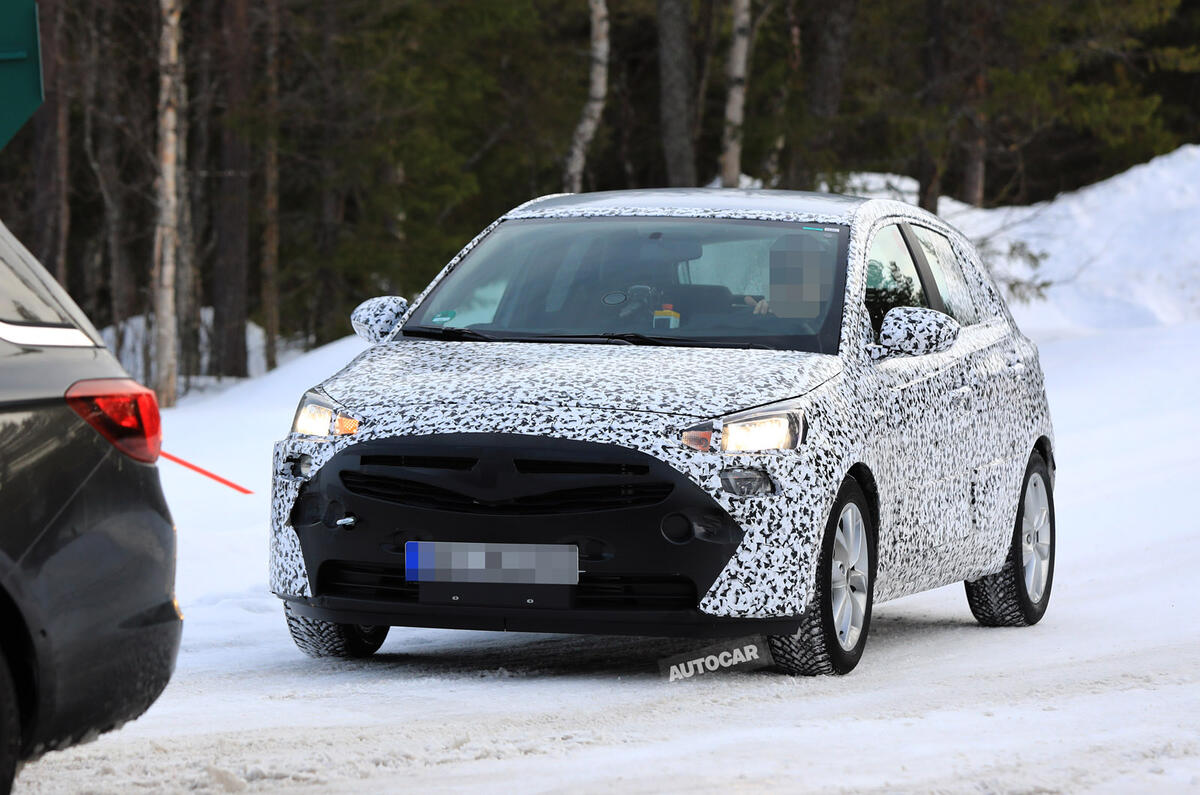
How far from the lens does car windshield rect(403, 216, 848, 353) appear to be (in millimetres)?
7199

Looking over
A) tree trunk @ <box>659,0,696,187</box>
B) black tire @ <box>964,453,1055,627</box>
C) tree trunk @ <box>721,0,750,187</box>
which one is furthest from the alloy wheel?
tree trunk @ <box>721,0,750,187</box>

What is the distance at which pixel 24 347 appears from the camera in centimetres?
412

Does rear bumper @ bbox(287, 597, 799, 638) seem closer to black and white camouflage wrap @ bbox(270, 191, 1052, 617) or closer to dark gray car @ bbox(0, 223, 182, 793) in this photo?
black and white camouflage wrap @ bbox(270, 191, 1052, 617)

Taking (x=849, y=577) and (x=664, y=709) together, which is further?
(x=849, y=577)

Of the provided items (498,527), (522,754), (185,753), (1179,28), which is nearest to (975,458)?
(498,527)

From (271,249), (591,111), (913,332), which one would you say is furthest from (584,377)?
(271,249)

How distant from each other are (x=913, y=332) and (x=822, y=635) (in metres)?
1.23

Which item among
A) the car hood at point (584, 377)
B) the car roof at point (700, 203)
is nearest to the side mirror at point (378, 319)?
the car hood at point (584, 377)

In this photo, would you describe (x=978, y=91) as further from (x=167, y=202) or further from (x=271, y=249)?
(x=271, y=249)

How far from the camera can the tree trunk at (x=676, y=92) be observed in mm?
28094

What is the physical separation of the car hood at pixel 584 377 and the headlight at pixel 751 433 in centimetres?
5

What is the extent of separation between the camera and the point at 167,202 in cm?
2609

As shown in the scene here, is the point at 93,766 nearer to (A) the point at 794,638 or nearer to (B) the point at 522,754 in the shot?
(B) the point at 522,754

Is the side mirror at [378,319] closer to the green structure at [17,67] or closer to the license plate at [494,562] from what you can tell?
the license plate at [494,562]
